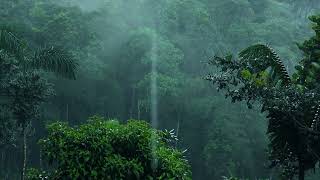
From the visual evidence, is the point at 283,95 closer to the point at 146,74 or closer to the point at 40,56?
the point at 40,56

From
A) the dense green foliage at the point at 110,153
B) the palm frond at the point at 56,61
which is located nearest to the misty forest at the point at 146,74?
the palm frond at the point at 56,61

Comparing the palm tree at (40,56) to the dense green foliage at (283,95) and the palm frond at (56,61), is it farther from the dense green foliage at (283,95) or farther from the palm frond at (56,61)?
the dense green foliage at (283,95)

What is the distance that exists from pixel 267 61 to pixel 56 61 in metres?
5.50

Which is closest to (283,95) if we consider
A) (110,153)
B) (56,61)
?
(110,153)

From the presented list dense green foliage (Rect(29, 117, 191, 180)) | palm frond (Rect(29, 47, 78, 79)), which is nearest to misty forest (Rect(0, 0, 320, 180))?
palm frond (Rect(29, 47, 78, 79))

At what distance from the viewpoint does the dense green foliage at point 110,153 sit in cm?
608

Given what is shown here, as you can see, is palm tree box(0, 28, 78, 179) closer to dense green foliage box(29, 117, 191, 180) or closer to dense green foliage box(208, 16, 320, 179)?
dense green foliage box(29, 117, 191, 180)

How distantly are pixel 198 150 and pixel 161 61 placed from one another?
5.56 metres

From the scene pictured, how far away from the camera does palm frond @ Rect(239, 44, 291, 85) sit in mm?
7387

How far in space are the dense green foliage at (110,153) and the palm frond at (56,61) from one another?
4.60 metres

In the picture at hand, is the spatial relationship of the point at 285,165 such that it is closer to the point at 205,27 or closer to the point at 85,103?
the point at 85,103

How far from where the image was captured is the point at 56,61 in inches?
440

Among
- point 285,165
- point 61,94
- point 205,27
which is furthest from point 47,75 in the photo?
point 285,165

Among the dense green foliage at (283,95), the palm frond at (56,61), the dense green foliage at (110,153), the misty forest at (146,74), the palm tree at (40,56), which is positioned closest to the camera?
the dense green foliage at (110,153)
